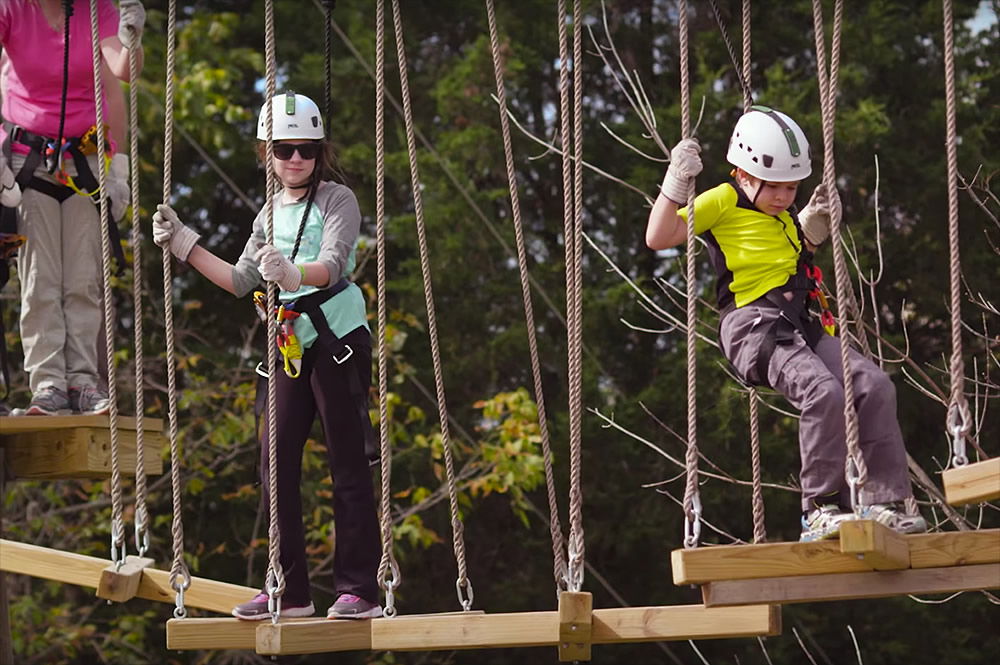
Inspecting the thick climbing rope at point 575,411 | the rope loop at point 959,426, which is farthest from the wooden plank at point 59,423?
the rope loop at point 959,426

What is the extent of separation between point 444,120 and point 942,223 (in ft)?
9.68

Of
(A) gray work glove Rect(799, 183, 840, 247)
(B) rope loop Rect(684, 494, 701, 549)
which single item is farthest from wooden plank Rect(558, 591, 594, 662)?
(A) gray work glove Rect(799, 183, 840, 247)

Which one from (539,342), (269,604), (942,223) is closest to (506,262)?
(539,342)

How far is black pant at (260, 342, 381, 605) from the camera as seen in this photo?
4.05m

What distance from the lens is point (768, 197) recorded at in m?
3.83

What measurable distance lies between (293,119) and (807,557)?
1652mm

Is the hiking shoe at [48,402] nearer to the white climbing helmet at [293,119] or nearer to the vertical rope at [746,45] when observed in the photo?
the white climbing helmet at [293,119]

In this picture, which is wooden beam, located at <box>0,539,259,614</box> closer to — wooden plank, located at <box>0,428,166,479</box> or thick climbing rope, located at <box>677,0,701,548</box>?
wooden plank, located at <box>0,428,166,479</box>

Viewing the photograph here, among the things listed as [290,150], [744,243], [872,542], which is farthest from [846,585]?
[290,150]

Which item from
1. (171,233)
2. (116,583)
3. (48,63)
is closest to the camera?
(171,233)

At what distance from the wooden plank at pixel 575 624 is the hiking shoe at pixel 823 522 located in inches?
19.2

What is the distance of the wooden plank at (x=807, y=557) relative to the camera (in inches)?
131

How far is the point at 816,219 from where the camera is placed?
3986 mm

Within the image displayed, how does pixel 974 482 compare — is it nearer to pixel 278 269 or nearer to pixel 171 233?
pixel 278 269
